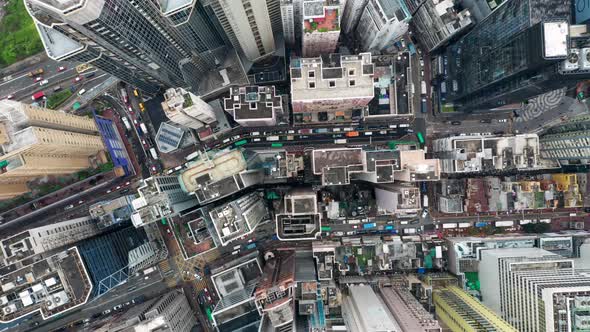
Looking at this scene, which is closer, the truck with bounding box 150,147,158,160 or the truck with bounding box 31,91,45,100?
the truck with bounding box 31,91,45,100

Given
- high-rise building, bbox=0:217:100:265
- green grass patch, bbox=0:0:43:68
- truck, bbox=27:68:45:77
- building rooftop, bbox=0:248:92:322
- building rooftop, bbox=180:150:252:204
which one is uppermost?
green grass patch, bbox=0:0:43:68

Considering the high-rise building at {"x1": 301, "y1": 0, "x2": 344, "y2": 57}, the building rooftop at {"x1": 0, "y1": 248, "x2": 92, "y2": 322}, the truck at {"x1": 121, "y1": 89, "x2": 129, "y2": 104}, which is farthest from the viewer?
the truck at {"x1": 121, "y1": 89, "x2": 129, "y2": 104}

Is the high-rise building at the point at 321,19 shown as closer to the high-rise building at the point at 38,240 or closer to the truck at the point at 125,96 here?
the truck at the point at 125,96

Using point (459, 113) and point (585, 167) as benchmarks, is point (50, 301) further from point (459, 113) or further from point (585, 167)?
point (585, 167)

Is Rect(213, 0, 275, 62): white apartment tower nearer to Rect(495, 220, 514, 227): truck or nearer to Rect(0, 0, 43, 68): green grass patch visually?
Rect(0, 0, 43, 68): green grass patch

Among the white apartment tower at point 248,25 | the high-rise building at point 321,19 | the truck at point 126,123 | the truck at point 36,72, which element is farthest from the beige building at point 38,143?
the high-rise building at point 321,19

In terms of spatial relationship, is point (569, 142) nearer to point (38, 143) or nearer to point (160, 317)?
point (160, 317)

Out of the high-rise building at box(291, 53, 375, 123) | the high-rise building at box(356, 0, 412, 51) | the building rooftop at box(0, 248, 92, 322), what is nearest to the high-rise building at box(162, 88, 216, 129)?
the high-rise building at box(291, 53, 375, 123)
